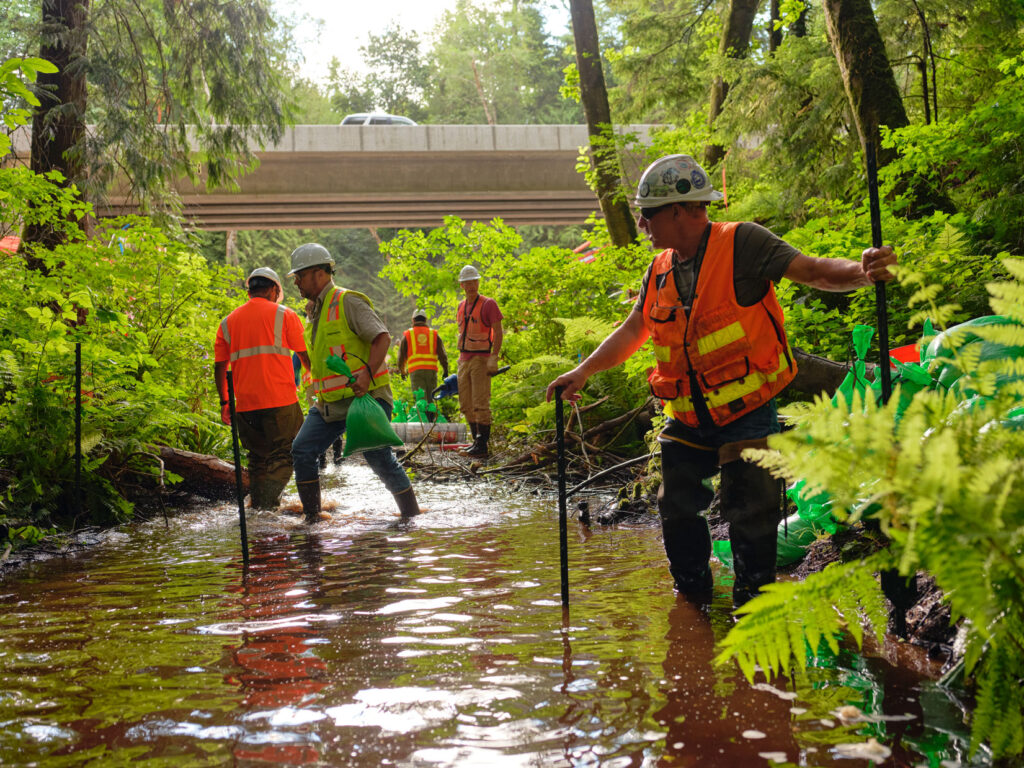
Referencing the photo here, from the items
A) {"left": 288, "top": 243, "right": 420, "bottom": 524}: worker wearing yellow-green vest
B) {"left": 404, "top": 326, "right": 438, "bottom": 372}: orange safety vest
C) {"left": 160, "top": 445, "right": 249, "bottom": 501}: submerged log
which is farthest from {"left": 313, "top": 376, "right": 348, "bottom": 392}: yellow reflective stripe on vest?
{"left": 404, "top": 326, "right": 438, "bottom": 372}: orange safety vest

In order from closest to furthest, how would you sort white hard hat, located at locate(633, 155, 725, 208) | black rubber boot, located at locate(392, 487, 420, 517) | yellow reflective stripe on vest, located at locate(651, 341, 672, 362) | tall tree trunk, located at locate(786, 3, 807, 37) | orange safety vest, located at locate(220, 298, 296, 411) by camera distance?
1. white hard hat, located at locate(633, 155, 725, 208)
2. yellow reflective stripe on vest, located at locate(651, 341, 672, 362)
3. black rubber boot, located at locate(392, 487, 420, 517)
4. orange safety vest, located at locate(220, 298, 296, 411)
5. tall tree trunk, located at locate(786, 3, 807, 37)

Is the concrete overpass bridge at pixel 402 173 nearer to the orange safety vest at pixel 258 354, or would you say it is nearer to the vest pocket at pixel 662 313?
the orange safety vest at pixel 258 354

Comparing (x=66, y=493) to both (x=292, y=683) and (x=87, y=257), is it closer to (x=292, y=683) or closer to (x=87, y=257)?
(x=87, y=257)

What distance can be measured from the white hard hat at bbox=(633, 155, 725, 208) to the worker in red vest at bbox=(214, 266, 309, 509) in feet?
15.2

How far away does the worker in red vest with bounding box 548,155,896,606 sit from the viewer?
3732mm

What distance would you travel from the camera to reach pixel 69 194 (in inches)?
297

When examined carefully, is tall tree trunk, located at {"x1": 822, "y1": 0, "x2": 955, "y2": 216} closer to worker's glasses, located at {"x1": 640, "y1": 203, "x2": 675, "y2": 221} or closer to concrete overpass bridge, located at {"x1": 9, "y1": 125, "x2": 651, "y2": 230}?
worker's glasses, located at {"x1": 640, "y1": 203, "x2": 675, "y2": 221}

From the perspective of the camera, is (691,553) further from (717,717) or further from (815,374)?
(815,374)

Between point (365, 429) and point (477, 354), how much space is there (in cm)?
560

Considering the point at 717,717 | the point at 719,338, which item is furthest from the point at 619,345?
the point at 717,717

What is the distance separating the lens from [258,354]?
775 centimetres

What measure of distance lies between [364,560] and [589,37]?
1203 centimetres

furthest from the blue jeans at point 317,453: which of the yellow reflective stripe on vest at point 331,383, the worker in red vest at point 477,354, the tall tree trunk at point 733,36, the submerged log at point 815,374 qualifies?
the tall tree trunk at point 733,36

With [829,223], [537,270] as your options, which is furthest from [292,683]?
[537,270]
